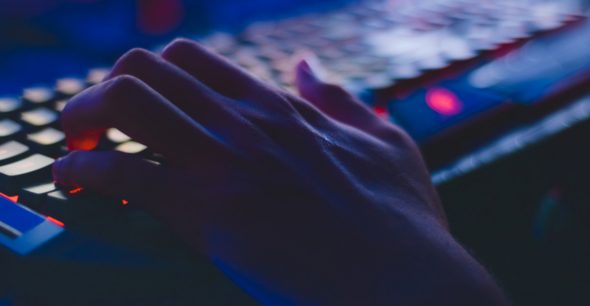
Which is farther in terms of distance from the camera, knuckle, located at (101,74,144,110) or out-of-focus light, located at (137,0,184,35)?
out-of-focus light, located at (137,0,184,35)

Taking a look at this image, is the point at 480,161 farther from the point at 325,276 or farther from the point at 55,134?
the point at 55,134

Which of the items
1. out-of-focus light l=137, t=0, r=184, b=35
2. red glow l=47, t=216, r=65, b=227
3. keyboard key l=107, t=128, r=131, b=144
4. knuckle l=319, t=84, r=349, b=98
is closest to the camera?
red glow l=47, t=216, r=65, b=227

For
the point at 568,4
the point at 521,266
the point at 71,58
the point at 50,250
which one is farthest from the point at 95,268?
the point at 568,4

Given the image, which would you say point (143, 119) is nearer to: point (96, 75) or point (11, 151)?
point (11, 151)

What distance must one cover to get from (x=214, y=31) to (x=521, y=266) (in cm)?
57

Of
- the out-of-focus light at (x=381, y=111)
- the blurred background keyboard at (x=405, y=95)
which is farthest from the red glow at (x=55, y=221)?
the out-of-focus light at (x=381, y=111)

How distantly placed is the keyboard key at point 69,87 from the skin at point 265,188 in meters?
0.10

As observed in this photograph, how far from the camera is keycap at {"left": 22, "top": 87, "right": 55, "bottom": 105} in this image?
0.54 metres

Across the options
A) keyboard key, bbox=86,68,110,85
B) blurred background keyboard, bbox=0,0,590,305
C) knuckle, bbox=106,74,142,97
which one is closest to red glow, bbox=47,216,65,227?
blurred background keyboard, bbox=0,0,590,305

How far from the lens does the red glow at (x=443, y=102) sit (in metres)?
0.63

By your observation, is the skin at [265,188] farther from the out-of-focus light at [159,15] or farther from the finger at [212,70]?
the out-of-focus light at [159,15]

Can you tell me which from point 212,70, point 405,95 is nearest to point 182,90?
point 212,70

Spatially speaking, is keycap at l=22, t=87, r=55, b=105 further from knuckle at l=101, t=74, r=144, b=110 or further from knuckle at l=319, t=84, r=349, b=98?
knuckle at l=319, t=84, r=349, b=98

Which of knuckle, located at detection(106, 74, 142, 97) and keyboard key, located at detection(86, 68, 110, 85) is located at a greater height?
knuckle, located at detection(106, 74, 142, 97)
